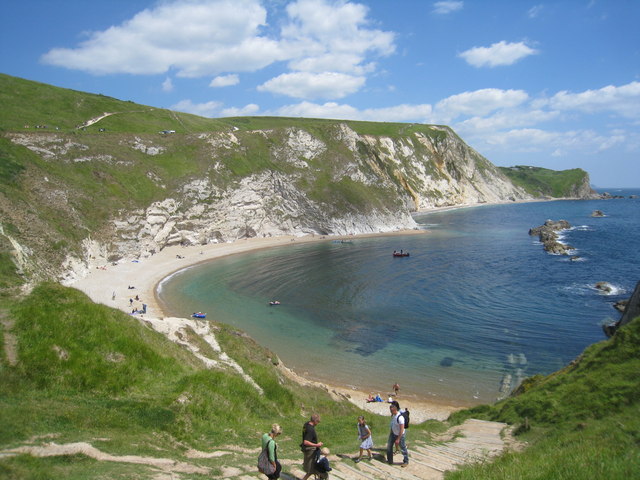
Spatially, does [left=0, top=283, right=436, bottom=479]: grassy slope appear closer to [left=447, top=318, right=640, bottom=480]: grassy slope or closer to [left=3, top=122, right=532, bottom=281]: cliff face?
[left=447, top=318, right=640, bottom=480]: grassy slope

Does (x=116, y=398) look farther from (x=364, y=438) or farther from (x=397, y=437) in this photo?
(x=397, y=437)

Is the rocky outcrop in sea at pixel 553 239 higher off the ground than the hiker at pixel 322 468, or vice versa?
the rocky outcrop in sea at pixel 553 239

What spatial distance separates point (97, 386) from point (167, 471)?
5.98m

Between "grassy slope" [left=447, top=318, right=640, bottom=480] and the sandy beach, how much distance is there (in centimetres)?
746

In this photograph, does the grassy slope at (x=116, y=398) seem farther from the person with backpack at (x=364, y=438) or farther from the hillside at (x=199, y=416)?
the person with backpack at (x=364, y=438)

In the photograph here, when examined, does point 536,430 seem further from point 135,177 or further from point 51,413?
point 135,177

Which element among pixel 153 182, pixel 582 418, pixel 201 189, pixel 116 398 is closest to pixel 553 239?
pixel 201 189

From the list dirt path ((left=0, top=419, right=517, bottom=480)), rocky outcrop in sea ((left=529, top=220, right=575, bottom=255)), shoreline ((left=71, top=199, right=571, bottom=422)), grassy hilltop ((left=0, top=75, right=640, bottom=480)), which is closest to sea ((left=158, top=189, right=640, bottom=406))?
shoreline ((left=71, top=199, right=571, bottom=422))

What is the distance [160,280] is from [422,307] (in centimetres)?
3932

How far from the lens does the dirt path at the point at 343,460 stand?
32.2ft

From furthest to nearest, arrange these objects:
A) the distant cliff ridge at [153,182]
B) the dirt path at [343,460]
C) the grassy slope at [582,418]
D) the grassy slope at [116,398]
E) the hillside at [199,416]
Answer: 1. the distant cliff ridge at [153,182]
2. the grassy slope at [116,398]
3. the dirt path at [343,460]
4. the hillside at [199,416]
5. the grassy slope at [582,418]

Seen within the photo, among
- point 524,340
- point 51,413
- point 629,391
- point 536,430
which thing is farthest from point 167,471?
point 524,340

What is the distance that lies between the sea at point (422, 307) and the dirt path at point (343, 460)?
49.8 feet

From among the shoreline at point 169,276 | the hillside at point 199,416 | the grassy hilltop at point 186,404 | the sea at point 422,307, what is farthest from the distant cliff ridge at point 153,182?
the hillside at point 199,416
